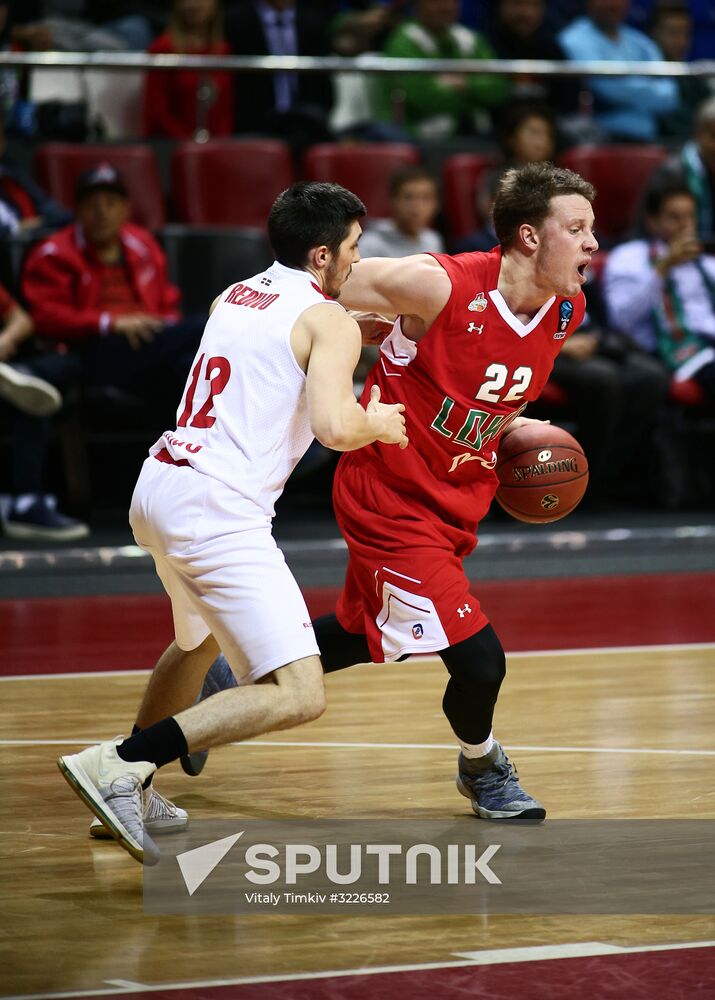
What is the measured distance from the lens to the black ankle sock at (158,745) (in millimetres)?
3492

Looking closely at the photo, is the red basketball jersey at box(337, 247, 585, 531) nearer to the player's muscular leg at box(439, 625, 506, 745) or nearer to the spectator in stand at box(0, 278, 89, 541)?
the player's muscular leg at box(439, 625, 506, 745)

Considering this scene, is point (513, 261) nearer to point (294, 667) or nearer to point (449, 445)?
point (449, 445)

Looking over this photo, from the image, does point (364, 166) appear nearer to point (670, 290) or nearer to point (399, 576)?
point (670, 290)

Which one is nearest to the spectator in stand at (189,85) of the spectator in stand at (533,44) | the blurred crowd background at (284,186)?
the blurred crowd background at (284,186)

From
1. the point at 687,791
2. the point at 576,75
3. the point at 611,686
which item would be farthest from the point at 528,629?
the point at 576,75

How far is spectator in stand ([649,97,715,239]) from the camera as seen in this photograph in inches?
371

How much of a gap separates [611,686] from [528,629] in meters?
1.10

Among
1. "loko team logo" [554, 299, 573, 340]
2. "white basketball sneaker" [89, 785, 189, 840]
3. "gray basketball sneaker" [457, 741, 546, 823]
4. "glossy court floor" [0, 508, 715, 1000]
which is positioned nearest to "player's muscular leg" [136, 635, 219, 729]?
"white basketball sneaker" [89, 785, 189, 840]


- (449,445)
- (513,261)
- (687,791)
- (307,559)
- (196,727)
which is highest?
(513,261)

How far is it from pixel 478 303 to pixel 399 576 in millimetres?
694

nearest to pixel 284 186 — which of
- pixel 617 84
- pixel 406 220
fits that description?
pixel 406 220

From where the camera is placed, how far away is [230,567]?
11.7ft

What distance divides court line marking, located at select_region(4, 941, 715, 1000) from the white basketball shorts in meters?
0.80

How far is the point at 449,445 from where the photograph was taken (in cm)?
410
